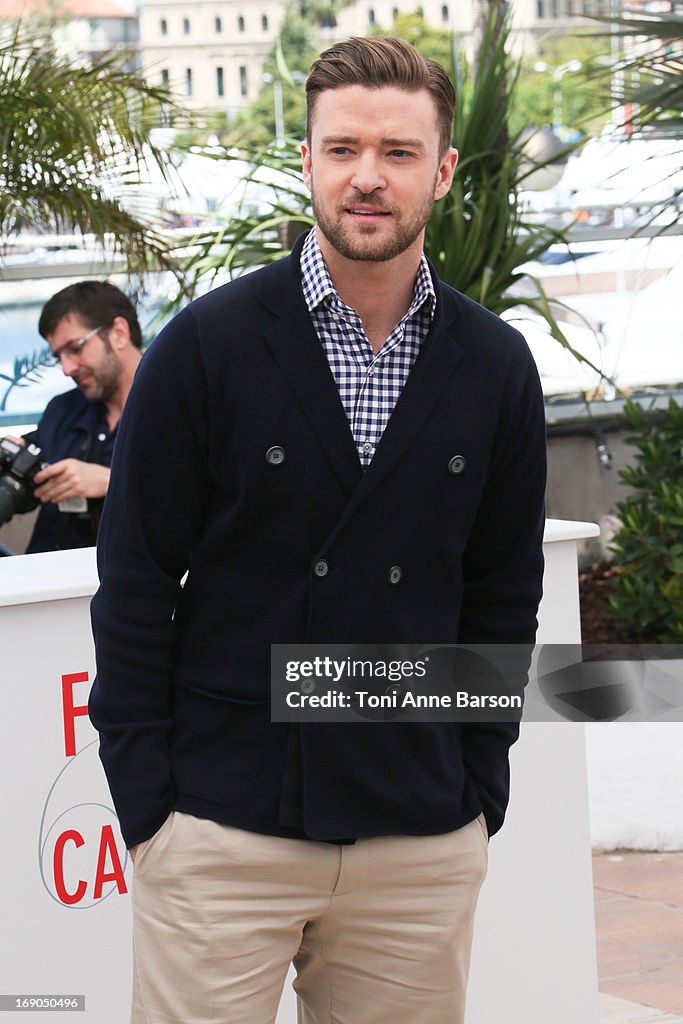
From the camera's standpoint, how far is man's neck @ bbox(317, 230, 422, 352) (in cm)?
172

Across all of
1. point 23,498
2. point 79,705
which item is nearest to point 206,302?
point 79,705

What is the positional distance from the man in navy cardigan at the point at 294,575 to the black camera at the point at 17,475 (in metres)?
1.72

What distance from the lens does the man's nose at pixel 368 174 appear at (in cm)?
166

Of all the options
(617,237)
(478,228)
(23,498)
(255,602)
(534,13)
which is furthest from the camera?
(534,13)

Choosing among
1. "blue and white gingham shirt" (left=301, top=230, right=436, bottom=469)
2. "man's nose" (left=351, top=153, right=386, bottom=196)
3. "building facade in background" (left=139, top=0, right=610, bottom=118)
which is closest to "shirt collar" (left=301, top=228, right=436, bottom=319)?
"blue and white gingham shirt" (left=301, top=230, right=436, bottom=469)

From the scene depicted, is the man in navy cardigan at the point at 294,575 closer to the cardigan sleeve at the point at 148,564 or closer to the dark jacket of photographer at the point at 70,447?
the cardigan sleeve at the point at 148,564

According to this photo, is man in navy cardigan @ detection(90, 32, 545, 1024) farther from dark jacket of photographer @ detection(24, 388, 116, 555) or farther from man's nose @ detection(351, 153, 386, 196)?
dark jacket of photographer @ detection(24, 388, 116, 555)

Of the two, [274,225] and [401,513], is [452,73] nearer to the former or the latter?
[274,225]

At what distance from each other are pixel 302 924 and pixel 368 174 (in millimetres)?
911

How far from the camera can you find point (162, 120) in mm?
4891

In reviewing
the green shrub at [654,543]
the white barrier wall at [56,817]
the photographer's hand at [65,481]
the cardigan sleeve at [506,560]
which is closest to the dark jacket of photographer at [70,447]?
the photographer's hand at [65,481]

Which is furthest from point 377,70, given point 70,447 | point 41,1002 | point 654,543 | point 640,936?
point 654,543

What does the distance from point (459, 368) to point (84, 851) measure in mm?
981

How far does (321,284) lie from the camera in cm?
174
